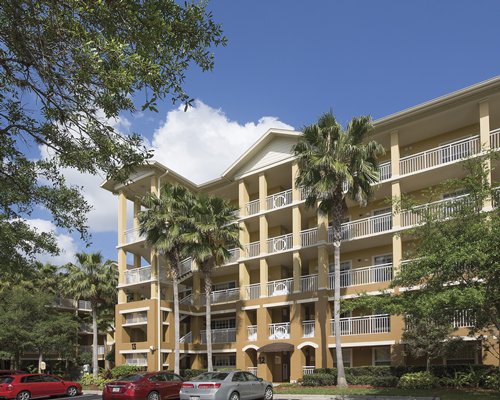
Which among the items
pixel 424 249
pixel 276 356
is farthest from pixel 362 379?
pixel 424 249

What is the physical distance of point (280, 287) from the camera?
35125 mm

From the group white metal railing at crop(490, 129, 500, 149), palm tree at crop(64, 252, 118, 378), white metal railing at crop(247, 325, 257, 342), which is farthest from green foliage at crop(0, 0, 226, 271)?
palm tree at crop(64, 252, 118, 378)

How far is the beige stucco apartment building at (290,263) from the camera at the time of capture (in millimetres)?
28938

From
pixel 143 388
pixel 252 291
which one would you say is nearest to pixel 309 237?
pixel 252 291

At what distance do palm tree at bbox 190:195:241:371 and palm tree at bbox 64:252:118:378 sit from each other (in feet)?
44.7

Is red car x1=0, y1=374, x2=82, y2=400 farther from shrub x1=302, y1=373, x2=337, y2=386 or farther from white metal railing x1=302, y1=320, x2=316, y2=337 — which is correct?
white metal railing x1=302, y1=320, x2=316, y2=337

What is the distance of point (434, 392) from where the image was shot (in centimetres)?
2233

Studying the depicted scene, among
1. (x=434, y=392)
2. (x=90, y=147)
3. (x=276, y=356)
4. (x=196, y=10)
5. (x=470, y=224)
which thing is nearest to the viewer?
(x=196, y=10)

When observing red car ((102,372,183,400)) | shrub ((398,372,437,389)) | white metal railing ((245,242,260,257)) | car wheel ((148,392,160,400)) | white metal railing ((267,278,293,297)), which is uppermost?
white metal railing ((245,242,260,257))

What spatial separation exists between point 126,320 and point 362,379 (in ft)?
67.8

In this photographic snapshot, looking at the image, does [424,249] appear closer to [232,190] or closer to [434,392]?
[434,392]

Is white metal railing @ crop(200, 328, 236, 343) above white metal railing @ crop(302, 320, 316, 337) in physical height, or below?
below

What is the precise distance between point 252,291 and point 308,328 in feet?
18.4

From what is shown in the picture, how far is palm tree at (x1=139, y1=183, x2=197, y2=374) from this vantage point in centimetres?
3378
